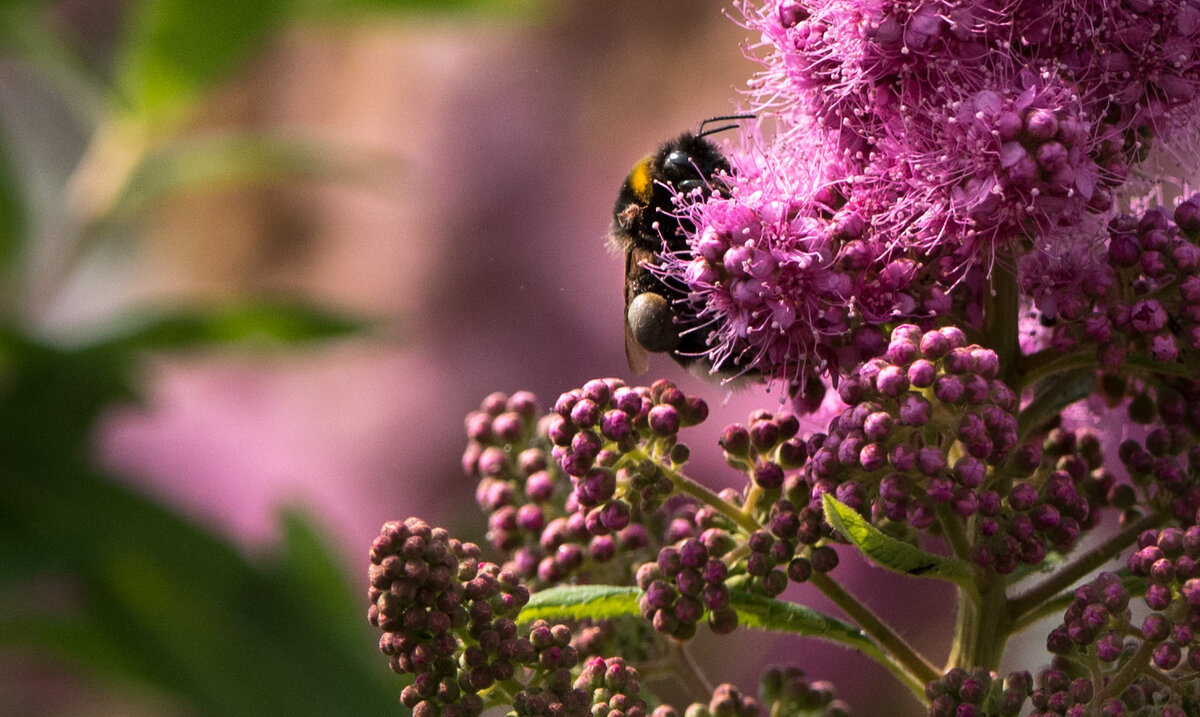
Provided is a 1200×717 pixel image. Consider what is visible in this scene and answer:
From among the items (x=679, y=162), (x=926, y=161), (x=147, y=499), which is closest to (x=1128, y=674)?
(x=926, y=161)

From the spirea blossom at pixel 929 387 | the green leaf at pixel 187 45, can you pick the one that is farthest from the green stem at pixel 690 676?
the green leaf at pixel 187 45

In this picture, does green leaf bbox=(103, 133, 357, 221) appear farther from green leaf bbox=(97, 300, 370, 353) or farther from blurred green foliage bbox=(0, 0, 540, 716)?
green leaf bbox=(97, 300, 370, 353)

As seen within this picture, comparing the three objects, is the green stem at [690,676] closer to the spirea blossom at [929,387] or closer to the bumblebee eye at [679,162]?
the spirea blossom at [929,387]

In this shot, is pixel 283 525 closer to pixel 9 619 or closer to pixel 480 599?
pixel 9 619

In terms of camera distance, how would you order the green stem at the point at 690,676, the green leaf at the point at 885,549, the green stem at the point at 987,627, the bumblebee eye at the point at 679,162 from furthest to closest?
the bumblebee eye at the point at 679,162 → the green stem at the point at 690,676 → the green stem at the point at 987,627 → the green leaf at the point at 885,549

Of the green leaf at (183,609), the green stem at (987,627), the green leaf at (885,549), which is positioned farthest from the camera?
the green leaf at (183,609)

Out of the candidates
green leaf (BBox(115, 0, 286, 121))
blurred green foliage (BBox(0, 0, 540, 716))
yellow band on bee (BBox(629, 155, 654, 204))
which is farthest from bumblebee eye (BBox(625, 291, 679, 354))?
green leaf (BBox(115, 0, 286, 121))
